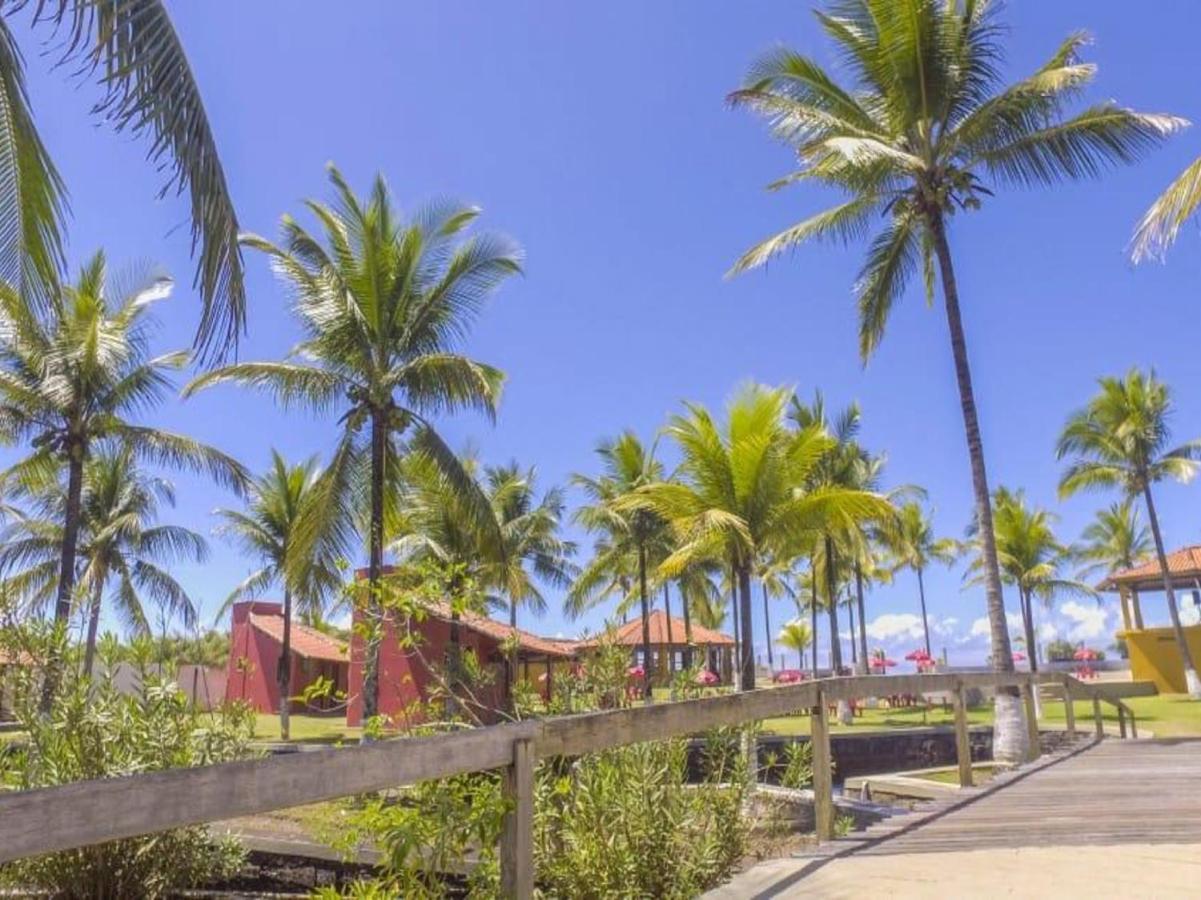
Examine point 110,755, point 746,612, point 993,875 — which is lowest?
point 993,875

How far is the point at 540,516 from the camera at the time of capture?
3109cm

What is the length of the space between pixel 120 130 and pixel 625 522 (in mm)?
26192

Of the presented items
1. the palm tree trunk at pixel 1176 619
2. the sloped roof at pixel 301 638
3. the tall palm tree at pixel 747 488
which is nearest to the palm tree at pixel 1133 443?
the palm tree trunk at pixel 1176 619

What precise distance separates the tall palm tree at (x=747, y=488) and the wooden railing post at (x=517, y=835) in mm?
12539

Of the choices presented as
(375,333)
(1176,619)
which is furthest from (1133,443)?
(375,333)

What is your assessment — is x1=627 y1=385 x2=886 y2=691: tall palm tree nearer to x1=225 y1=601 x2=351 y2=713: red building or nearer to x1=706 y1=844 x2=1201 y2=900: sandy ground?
x1=706 y1=844 x2=1201 y2=900: sandy ground

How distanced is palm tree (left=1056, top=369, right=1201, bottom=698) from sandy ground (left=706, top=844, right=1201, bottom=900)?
28.4 m

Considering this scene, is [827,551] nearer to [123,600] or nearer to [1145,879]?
[123,600]

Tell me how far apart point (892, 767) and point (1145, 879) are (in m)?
14.7

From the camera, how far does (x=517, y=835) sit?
2973mm

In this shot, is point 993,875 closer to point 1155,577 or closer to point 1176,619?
point 1176,619

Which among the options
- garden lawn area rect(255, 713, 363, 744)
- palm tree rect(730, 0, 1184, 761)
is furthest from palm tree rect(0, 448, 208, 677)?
palm tree rect(730, 0, 1184, 761)

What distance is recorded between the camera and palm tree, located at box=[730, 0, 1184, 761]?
1262 cm

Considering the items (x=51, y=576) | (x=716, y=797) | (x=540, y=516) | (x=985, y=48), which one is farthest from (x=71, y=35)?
(x=540, y=516)
